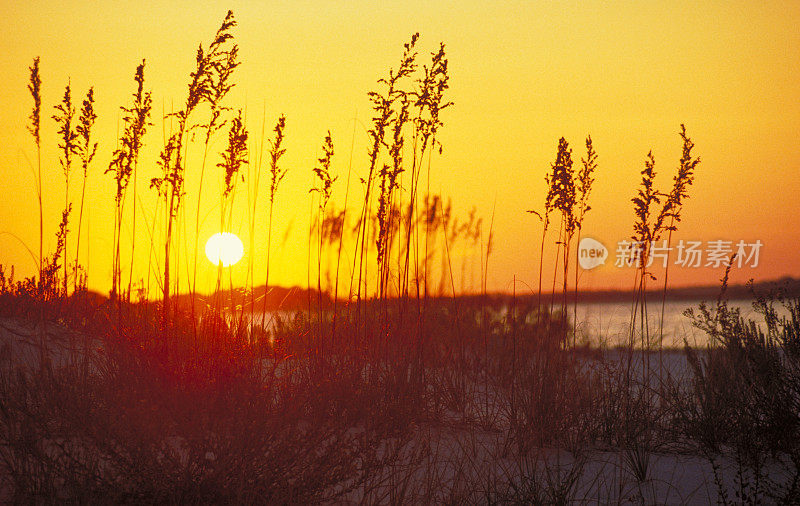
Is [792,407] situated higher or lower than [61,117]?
lower

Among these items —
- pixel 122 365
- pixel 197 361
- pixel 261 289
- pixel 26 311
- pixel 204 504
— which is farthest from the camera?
pixel 26 311

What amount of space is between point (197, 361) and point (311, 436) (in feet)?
2.97

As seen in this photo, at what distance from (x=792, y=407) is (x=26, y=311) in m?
6.35

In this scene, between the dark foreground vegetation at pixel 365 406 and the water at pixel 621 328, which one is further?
the water at pixel 621 328

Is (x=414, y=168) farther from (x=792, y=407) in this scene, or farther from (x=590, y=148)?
(x=792, y=407)

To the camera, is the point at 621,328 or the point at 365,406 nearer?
the point at 365,406

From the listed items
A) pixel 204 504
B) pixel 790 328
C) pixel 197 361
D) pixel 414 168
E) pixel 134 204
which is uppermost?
pixel 414 168

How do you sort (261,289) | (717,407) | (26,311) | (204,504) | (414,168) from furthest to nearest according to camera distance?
(26,311), (261,289), (414,168), (717,407), (204,504)

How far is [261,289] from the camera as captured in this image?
5.54m

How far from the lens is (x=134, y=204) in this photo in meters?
5.02

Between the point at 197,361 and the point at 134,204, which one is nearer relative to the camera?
the point at 197,361

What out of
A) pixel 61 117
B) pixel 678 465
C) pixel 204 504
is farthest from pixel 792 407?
pixel 61 117

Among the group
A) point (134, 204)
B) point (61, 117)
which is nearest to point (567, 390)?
point (134, 204)

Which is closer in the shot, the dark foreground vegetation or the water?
the dark foreground vegetation
